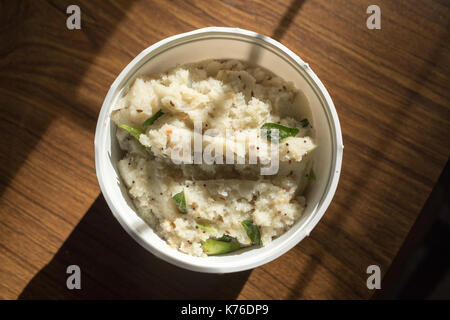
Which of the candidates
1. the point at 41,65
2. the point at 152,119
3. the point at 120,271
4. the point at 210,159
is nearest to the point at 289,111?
the point at 210,159

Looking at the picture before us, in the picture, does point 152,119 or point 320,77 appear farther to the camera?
point 320,77

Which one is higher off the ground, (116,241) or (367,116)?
(367,116)

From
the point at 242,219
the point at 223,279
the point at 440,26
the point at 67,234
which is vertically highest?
the point at 440,26

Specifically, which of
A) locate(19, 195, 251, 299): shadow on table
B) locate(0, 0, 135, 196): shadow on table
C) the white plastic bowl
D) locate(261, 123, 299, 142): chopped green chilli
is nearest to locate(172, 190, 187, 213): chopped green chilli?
the white plastic bowl

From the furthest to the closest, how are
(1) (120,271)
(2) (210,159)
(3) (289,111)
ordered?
(1) (120,271)
(3) (289,111)
(2) (210,159)

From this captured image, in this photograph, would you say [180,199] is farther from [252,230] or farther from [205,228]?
[252,230]

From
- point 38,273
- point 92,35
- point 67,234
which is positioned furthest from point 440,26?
point 38,273

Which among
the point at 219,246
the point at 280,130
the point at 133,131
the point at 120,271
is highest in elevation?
the point at 280,130

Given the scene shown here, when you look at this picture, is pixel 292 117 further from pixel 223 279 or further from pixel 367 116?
pixel 223 279
